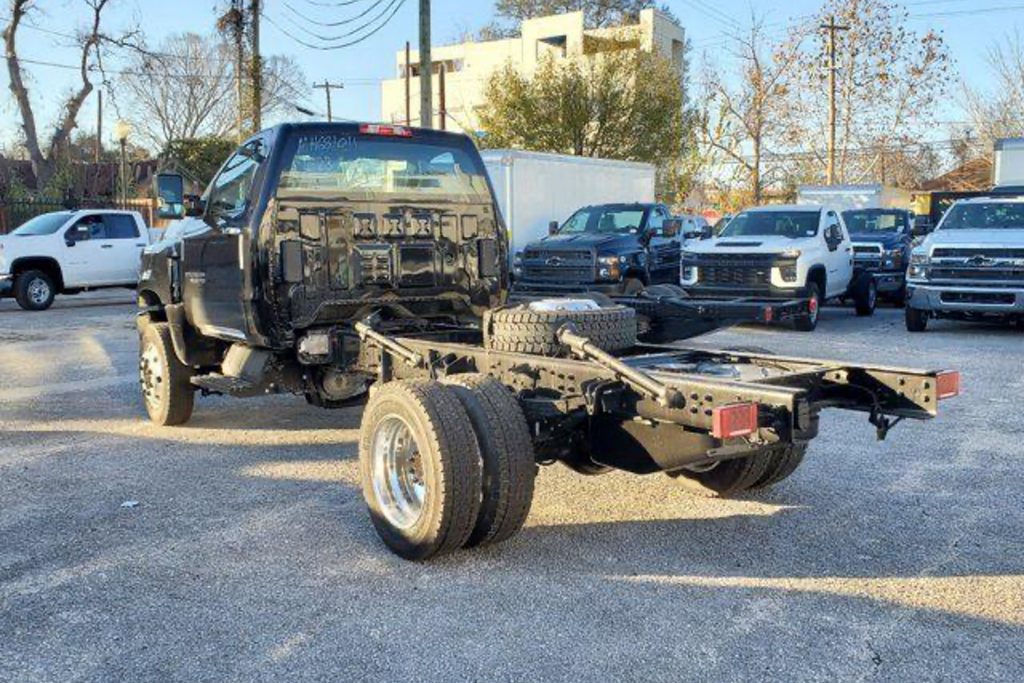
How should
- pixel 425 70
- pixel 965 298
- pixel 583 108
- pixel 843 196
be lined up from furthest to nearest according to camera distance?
pixel 583 108
pixel 843 196
pixel 425 70
pixel 965 298

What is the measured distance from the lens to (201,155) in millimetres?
43312

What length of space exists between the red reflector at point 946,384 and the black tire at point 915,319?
35.0 ft

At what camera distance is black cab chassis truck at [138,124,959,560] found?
14.5 ft

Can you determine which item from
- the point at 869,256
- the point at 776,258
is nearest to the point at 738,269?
the point at 776,258

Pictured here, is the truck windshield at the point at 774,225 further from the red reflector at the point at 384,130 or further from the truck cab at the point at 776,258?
the red reflector at the point at 384,130

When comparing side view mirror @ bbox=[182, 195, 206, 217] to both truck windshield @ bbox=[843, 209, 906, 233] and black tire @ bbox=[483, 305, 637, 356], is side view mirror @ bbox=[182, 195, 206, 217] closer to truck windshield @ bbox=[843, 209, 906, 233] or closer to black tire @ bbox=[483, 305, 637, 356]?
black tire @ bbox=[483, 305, 637, 356]

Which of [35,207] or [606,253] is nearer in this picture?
[606,253]

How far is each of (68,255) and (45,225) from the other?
2.77 ft

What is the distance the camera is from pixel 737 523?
525cm

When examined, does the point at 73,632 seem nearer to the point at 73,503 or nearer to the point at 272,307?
the point at 73,503

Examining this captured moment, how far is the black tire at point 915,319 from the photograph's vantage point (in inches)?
567

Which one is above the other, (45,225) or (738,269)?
(45,225)

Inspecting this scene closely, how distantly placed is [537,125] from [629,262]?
17912 mm

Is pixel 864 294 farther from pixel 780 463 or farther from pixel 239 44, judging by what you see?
pixel 239 44
